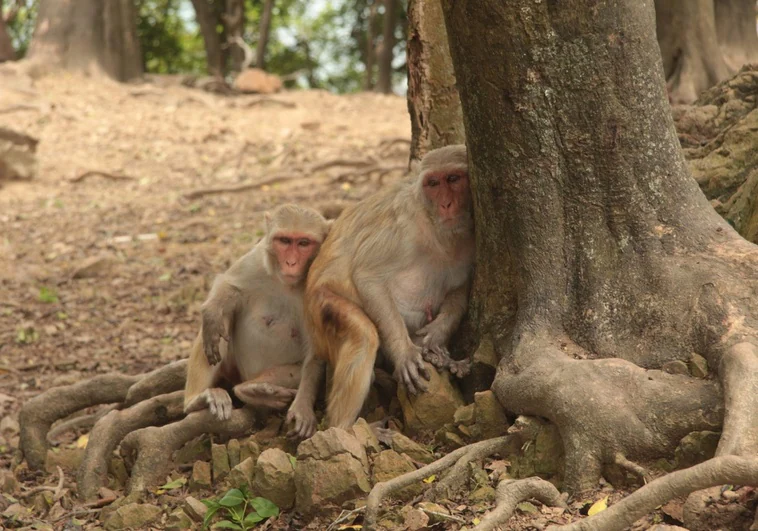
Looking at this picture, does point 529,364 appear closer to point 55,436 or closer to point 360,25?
point 55,436

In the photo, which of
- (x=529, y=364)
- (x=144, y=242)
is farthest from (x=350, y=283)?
(x=144, y=242)

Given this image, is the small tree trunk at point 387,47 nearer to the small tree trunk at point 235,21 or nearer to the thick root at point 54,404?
the small tree trunk at point 235,21

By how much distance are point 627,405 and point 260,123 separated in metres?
11.2

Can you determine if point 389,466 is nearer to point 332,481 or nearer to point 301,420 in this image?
point 332,481

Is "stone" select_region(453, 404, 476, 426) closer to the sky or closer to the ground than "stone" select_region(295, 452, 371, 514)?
closer to the sky

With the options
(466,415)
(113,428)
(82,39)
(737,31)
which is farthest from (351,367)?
(82,39)

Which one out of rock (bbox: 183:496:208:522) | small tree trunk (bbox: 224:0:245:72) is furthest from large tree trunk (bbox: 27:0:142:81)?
rock (bbox: 183:496:208:522)

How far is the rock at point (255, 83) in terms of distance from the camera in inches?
638

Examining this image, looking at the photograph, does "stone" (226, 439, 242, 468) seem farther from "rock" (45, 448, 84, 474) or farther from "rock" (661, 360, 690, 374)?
"rock" (661, 360, 690, 374)

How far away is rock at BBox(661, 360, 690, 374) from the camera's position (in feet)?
11.2

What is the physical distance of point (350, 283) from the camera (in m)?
4.67

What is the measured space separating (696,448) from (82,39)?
601 inches

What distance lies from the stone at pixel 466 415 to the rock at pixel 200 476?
1.45 m

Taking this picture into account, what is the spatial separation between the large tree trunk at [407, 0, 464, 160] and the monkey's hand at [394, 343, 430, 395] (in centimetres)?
161
